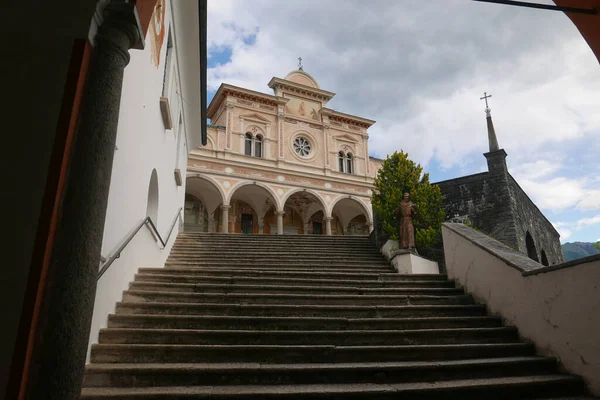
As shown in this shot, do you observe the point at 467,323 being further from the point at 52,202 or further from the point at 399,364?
the point at 52,202

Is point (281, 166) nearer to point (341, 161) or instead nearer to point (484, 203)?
point (341, 161)

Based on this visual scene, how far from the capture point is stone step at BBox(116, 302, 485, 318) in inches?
185

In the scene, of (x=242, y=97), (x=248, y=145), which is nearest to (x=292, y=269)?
(x=248, y=145)

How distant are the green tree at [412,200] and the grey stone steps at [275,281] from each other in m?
2.39

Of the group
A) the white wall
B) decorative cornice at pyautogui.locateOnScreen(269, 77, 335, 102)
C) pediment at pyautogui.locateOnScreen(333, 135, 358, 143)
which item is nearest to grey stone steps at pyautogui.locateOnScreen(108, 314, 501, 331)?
the white wall

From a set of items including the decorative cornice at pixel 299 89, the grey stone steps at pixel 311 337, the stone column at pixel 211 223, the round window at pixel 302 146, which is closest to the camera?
the grey stone steps at pixel 311 337

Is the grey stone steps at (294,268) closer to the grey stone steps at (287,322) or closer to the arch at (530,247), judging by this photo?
the grey stone steps at (287,322)

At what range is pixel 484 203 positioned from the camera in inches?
405

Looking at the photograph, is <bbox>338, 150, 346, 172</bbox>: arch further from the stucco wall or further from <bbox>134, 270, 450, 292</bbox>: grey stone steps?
the stucco wall

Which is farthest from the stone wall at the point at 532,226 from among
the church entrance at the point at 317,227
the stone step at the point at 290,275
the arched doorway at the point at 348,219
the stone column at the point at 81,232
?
the church entrance at the point at 317,227

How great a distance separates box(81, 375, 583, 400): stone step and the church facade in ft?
52.0

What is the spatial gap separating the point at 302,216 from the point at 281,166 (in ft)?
12.9

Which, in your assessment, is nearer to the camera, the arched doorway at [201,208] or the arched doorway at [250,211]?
the arched doorway at [201,208]

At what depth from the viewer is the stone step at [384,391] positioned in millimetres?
3047
